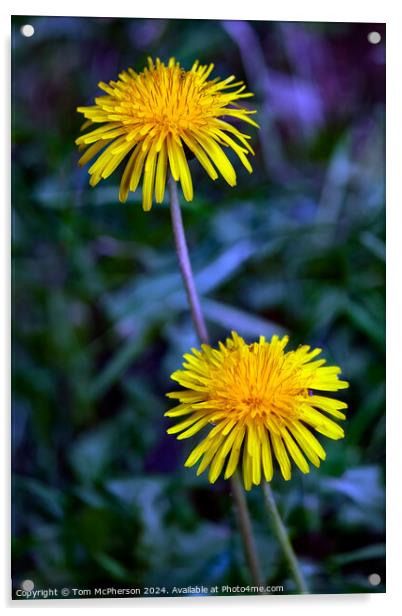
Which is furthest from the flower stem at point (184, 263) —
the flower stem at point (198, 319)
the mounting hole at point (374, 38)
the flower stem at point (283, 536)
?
the mounting hole at point (374, 38)

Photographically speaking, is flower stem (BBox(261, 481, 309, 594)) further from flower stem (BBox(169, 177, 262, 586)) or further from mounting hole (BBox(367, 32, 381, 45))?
mounting hole (BBox(367, 32, 381, 45))

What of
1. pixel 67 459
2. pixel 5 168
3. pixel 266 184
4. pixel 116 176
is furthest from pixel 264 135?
pixel 67 459

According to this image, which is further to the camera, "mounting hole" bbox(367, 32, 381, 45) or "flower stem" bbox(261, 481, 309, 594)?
"mounting hole" bbox(367, 32, 381, 45)

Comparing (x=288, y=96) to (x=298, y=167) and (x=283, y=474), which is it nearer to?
(x=298, y=167)

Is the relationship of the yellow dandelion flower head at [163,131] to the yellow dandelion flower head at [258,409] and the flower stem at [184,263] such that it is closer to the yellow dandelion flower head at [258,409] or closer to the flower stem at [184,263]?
the flower stem at [184,263]

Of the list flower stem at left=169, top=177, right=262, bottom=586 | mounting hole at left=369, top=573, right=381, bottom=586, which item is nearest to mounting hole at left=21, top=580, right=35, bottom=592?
flower stem at left=169, top=177, right=262, bottom=586
